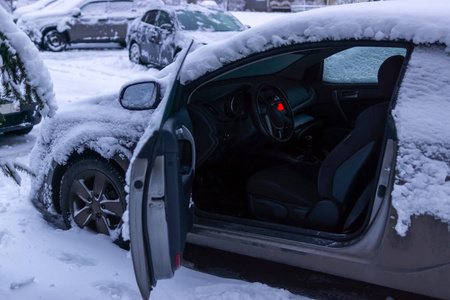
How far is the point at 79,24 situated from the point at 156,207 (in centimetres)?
1359

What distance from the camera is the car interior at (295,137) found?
98.6 inches

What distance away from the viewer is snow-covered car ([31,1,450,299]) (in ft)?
6.73

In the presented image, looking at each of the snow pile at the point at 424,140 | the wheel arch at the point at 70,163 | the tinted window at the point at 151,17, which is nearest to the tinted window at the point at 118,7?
the tinted window at the point at 151,17

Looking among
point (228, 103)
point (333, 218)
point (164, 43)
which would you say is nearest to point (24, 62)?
point (228, 103)

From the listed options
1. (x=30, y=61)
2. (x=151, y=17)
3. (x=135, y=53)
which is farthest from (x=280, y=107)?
(x=135, y=53)

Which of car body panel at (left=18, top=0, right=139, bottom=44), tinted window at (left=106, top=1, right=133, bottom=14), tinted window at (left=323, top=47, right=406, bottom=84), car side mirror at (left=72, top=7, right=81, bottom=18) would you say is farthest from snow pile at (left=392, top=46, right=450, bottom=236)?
car side mirror at (left=72, top=7, right=81, bottom=18)

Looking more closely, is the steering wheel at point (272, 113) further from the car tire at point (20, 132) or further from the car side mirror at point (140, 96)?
the car tire at point (20, 132)

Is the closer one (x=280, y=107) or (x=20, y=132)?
(x=280, y=107)

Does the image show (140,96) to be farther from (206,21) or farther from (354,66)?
(206,21)

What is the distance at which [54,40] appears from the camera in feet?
47.6

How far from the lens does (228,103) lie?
3.46 m

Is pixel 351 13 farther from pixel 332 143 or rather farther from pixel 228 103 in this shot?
pixel 332 143

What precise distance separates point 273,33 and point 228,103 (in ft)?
3.56

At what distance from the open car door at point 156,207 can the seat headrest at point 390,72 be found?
1.09m
